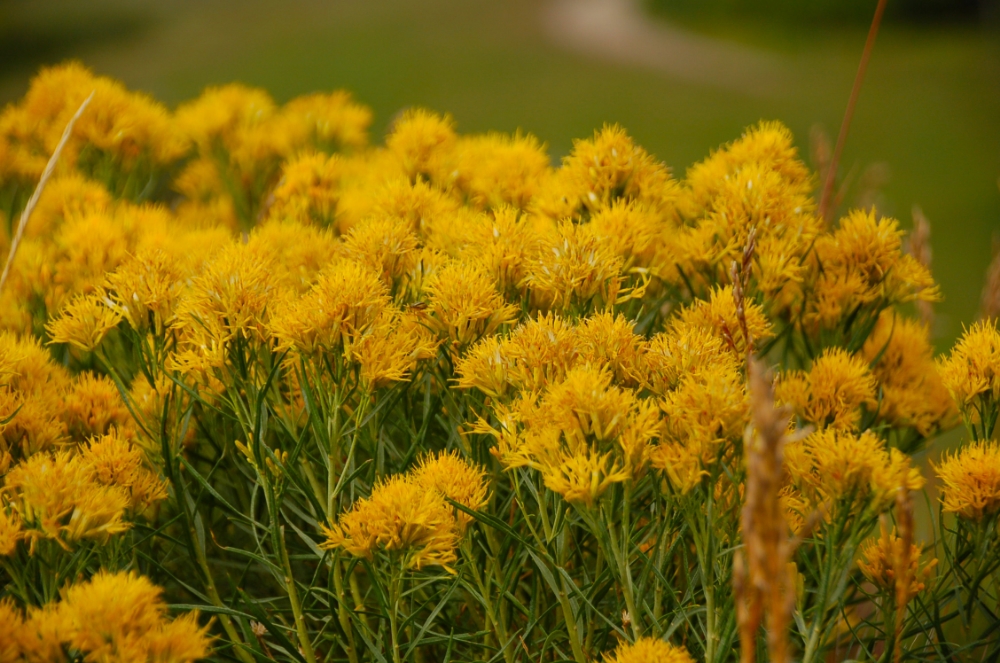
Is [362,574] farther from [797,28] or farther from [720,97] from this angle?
[797,28]

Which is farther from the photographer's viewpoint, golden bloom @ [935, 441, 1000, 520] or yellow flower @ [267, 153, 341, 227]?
yellow flower @ [267, 153, 341, 227]

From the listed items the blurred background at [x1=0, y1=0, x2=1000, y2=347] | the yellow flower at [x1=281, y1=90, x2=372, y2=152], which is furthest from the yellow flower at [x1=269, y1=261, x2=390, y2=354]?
the blurred background at [x1=0, y1=0, x2=1000, y2=347]

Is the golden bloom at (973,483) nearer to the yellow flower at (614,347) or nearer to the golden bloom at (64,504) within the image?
the yellow flower at (614,347)

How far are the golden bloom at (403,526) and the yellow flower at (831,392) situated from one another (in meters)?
0.40

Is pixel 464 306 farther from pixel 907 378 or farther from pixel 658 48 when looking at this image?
pixel 658 48

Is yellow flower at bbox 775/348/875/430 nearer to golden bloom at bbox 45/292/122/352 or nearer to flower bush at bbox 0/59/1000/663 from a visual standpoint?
flower bush at bbox 0/59/1000/663

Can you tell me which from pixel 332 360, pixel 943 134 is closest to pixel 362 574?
pixel 332 360

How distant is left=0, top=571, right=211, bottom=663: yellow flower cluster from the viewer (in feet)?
2.16

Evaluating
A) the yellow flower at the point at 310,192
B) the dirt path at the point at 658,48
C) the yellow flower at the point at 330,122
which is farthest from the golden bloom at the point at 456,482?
the dirt path at the point at 658,48

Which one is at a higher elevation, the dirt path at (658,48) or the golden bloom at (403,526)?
the dirt path at (658,48)

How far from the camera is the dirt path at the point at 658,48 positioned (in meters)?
7.13

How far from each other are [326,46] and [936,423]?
25.6ft

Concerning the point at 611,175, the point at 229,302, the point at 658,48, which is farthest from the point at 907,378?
the point at 658,48

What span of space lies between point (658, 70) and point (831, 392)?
273 inches
